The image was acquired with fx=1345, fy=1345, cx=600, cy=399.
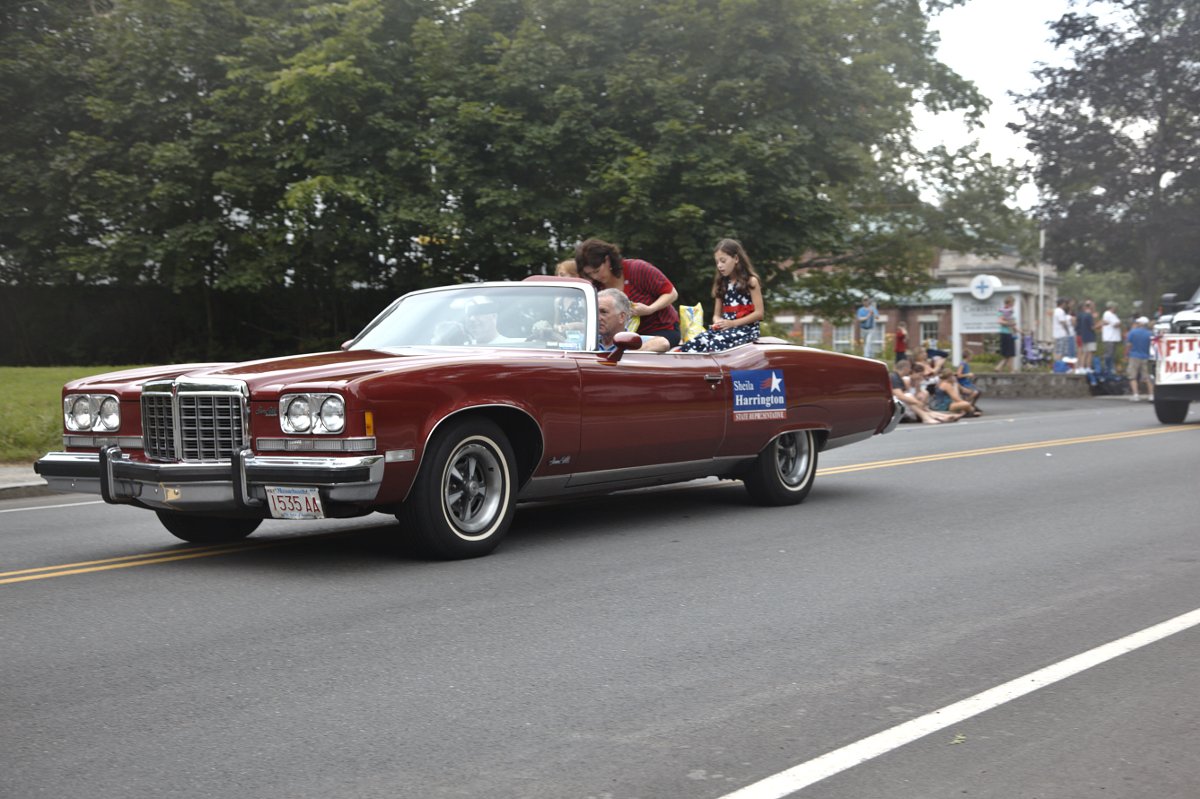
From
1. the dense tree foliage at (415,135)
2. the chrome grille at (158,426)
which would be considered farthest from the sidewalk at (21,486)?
the dense tree foliage at (415,135)

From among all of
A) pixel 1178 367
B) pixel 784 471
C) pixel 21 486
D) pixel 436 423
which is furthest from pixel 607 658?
pixel 1178 367

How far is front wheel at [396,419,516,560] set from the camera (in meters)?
6.89

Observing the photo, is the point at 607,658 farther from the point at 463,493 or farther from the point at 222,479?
the point at 222,479

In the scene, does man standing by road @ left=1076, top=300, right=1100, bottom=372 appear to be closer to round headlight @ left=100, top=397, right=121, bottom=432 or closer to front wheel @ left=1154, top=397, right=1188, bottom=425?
front wheel @ left=1154, top=397, right=1188, bottom=425

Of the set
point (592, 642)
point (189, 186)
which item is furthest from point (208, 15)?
point (592, 642)

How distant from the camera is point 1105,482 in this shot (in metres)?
11.4

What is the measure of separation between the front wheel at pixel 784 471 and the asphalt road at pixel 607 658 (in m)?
0.43

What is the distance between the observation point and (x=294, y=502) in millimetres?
6562

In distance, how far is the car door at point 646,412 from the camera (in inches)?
307

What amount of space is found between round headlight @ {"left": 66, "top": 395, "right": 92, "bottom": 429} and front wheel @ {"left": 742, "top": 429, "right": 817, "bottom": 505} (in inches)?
171

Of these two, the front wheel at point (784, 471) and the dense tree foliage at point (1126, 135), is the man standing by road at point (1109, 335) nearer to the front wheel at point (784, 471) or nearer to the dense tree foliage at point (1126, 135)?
the dense tree foliage at point (1126, 135)

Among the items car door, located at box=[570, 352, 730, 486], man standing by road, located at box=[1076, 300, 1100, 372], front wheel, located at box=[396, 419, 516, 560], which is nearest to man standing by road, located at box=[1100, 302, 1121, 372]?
man standing by road, located at box=[1076, 300, 1100, 372]

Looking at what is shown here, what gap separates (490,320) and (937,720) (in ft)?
14.6

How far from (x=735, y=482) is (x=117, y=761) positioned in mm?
8038
